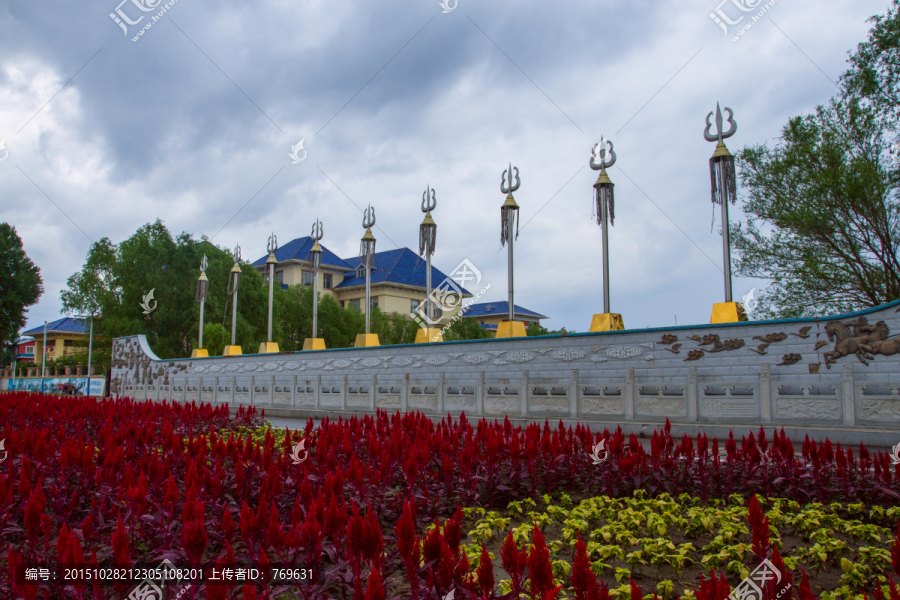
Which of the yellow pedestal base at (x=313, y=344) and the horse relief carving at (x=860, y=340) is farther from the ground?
the yellow pedestal base at (x=313, y=344)

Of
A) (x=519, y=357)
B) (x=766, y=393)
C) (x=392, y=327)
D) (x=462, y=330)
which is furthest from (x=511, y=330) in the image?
(x=392, y=327)

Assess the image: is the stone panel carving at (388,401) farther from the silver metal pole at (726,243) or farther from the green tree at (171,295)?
the green tree at (171,295)

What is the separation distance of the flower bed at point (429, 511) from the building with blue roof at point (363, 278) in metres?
43.1

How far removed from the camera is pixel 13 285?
40031mm

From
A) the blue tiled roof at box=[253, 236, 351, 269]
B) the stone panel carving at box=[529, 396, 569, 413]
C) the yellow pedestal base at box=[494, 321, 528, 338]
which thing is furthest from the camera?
the blue tiled roof at box=[253, 236, 351, 269]

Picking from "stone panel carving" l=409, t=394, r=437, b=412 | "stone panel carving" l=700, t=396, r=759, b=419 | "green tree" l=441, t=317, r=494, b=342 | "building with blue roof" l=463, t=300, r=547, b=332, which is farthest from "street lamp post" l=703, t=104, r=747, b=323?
"building with blue roof" l=463, t=300, r=547, b=332

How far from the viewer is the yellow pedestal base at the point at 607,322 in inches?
521

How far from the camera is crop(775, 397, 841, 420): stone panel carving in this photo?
9.52 m

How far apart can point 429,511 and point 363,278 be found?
156 feet

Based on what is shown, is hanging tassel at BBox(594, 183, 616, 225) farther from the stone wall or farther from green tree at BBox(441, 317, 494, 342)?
green tree at BBox(441, 317, 494, 342)

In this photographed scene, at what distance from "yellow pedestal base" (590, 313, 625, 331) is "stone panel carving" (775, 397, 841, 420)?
389 centimetres

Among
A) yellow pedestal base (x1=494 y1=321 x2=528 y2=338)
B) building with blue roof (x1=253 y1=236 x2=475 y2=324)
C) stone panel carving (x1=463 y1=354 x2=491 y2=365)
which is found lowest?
stone panel carving (x1=463 y1=354 x2=491 y2=365)

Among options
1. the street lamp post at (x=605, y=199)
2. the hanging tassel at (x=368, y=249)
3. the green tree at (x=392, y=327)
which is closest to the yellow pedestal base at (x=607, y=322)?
the street lamp post at (x=605, y=199)

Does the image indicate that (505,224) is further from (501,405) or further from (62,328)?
(62,328)
